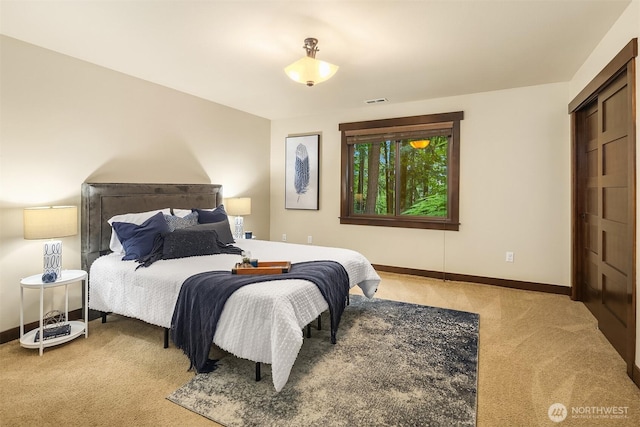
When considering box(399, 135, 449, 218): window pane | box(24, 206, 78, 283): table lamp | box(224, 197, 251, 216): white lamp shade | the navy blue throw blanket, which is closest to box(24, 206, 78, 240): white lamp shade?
box(24, 206, 78, 283): table lamp

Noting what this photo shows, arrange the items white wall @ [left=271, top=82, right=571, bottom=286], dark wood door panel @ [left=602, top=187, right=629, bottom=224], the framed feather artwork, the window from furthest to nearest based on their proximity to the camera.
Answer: the framed feather artwork
the window
white wall @ [left=271, top=82, right=571, bottom=286]
dark wood door panel @ [left=602, top=187, right=629, bottom=224]

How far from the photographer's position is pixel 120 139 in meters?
3.52

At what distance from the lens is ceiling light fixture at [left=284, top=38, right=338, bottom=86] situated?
8.87ft

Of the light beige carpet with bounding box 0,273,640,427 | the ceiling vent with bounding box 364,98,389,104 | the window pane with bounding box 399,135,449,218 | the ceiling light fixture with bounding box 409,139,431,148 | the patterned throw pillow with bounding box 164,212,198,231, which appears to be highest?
the ceiling vent with bounding box 364,98,389,104

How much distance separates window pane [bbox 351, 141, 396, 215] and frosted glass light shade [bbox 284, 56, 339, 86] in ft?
7.92

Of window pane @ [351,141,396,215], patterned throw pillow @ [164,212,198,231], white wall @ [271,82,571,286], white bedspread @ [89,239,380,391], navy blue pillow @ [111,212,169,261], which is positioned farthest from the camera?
window pane @ [351,141,396,215]

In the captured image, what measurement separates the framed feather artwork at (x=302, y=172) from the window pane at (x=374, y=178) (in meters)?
0.64

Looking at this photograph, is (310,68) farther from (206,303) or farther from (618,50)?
(618,50)

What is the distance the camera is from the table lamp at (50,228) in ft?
8.36

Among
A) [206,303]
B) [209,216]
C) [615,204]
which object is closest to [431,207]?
[615,204]

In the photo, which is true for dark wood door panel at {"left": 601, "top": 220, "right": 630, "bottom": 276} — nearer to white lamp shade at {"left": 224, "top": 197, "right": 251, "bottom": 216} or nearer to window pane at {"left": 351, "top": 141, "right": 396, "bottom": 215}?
window pane at {"left": 351, "top": 141, "right": 396, "bottom": 215}

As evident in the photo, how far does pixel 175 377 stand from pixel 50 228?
5.13 ft

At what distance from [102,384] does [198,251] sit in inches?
48.5

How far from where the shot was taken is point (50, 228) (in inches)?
102
